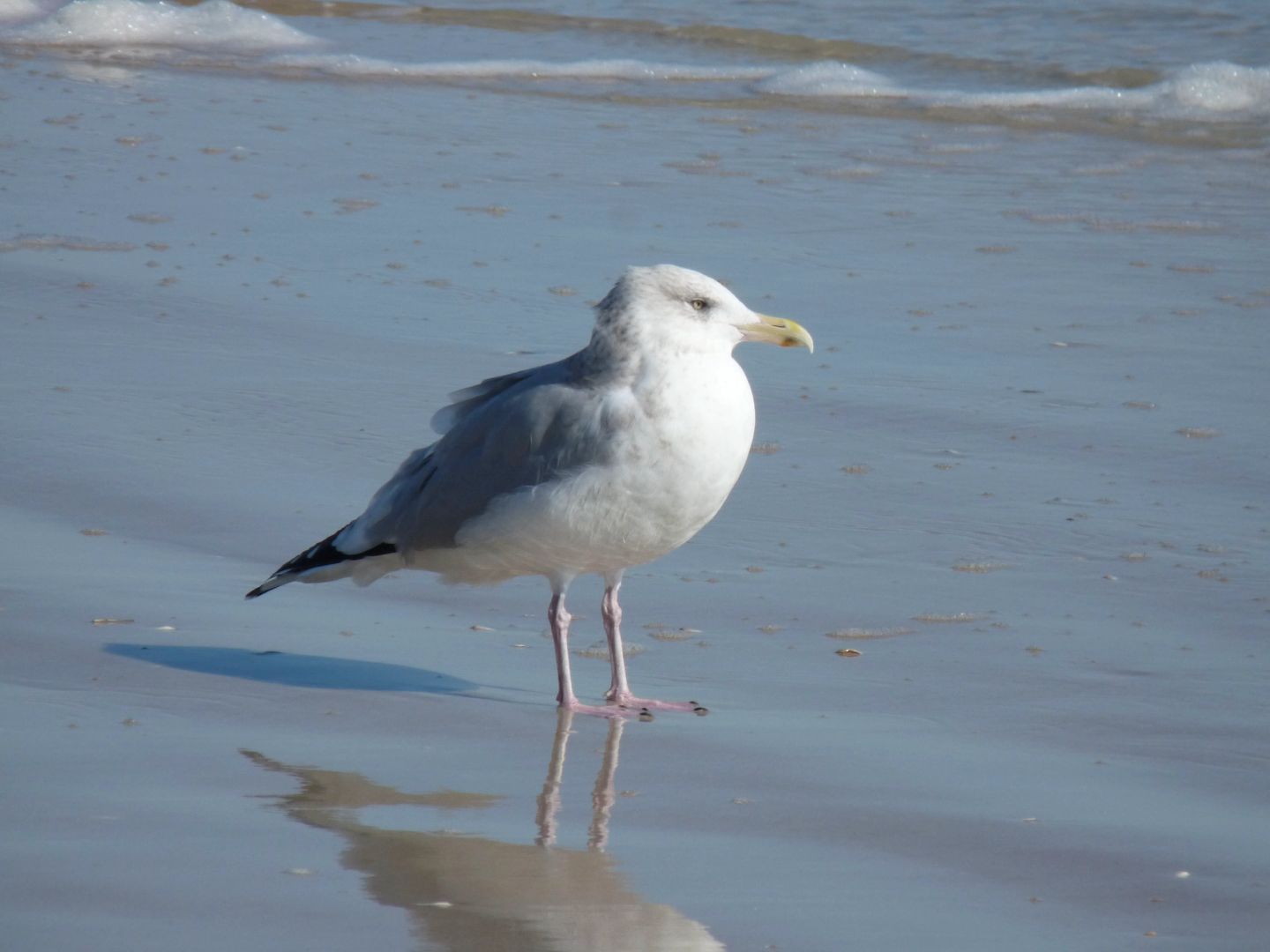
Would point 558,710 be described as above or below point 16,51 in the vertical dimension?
below

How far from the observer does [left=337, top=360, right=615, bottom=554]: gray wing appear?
454cm

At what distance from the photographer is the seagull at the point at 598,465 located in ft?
14.6

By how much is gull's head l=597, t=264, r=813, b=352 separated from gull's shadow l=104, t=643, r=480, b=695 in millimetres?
952

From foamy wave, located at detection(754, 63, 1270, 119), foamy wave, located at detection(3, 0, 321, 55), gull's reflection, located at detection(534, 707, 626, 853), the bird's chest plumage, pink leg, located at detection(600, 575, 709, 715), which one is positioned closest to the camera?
gull's reflection, located at detection(534, 707, 626, 853)

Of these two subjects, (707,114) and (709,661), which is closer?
(709,661)

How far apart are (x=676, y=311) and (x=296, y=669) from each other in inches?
50.3

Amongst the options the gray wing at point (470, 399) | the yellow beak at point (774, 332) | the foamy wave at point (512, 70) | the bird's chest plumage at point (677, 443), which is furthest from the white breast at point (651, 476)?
the foamy wave at point (512, 70)

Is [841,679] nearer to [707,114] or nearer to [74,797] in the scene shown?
[74,797]

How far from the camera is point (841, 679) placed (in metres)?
4.67

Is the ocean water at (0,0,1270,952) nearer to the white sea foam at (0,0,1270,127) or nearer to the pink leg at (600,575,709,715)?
the pink leg at (600,575,709,715)

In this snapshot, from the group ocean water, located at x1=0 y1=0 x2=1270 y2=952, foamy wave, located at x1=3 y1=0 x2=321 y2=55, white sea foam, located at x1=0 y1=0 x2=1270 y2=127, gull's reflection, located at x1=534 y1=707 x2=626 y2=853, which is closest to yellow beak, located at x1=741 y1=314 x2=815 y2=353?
ocean water, located at x1=0 y1=0 x2=1270 y2=952

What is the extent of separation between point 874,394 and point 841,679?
238cm

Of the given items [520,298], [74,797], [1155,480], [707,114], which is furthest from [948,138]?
[74,797]

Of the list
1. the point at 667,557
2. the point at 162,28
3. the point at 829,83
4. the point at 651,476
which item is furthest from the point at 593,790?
the point at 162,28
